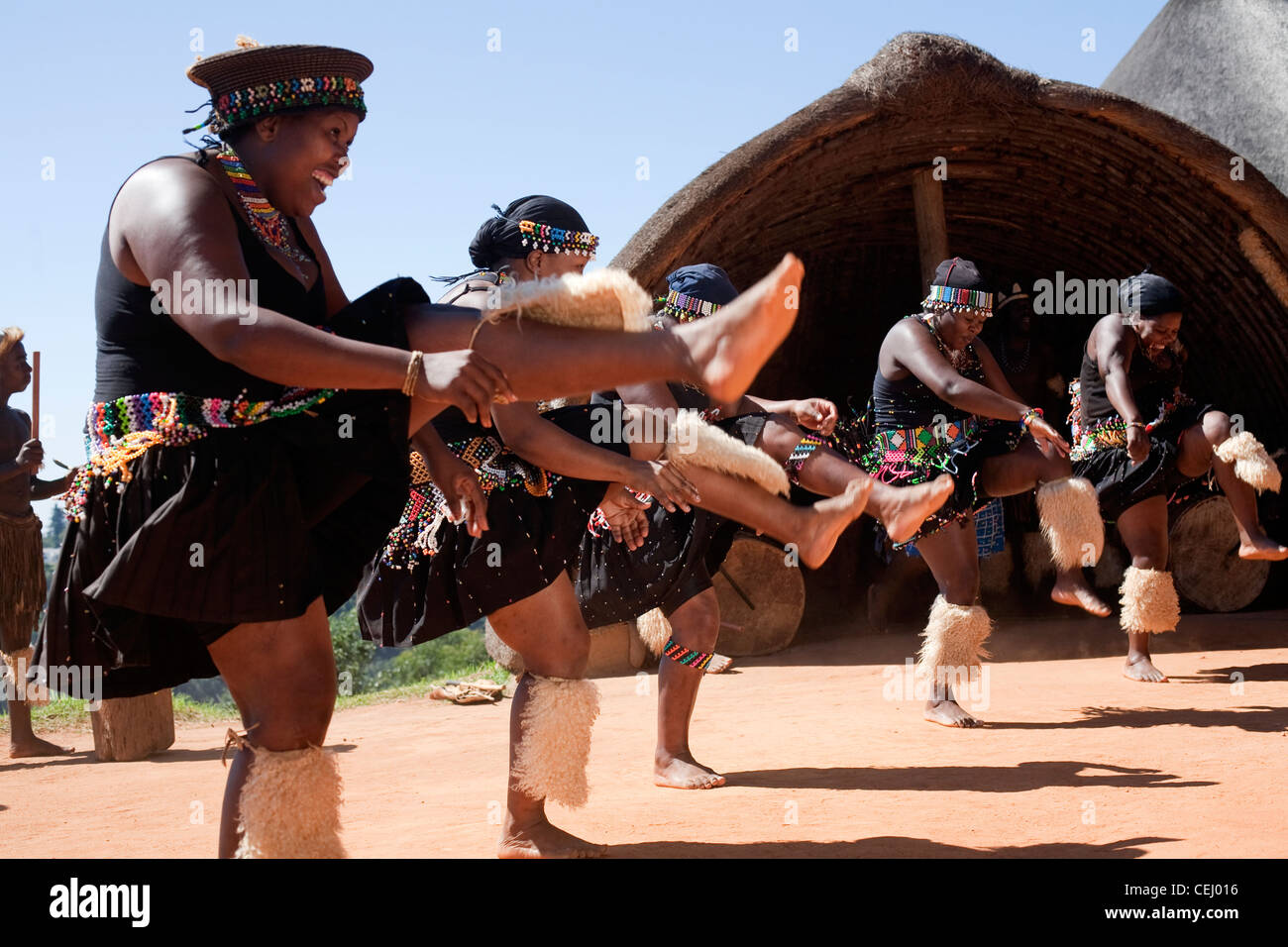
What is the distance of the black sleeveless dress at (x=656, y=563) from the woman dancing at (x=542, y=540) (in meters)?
0.66

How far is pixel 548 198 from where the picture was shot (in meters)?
3.55

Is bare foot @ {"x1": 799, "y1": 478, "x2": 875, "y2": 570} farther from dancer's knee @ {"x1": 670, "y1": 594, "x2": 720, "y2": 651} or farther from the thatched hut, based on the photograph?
the thatched hut

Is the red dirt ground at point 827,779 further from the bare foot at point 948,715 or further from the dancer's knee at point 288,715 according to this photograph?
the dancer's knee at point 288,715

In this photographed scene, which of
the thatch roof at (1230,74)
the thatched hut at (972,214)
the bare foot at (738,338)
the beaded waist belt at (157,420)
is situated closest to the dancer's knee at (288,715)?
the beaded waist belt at (157,420)

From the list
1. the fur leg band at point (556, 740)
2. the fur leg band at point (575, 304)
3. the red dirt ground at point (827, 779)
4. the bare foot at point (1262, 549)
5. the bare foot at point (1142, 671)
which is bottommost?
the red dirt ground at point (827, 779)

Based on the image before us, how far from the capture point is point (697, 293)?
4031mm

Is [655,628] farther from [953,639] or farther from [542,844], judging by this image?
[542,844]

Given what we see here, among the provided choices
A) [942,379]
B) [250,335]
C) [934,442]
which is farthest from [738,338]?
[934,442]

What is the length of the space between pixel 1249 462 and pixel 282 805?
5.45 meters

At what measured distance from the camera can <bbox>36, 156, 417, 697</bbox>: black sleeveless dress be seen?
2.13 meters

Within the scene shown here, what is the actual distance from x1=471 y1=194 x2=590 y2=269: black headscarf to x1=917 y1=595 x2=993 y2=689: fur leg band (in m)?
2.54

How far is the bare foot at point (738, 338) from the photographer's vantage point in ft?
6.98

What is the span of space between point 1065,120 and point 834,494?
5.91 meters

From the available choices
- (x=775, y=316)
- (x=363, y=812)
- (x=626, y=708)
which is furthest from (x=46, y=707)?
(x=775, y=316)
